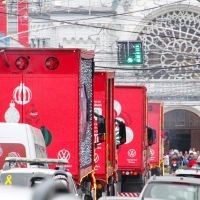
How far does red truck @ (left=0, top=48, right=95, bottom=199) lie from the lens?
49.5 feet

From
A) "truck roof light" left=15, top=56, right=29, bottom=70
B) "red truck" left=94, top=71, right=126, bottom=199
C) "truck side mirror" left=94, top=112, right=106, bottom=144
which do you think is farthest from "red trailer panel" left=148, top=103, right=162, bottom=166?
"truck roof light" left=15, top=56, right=29, bottom=70

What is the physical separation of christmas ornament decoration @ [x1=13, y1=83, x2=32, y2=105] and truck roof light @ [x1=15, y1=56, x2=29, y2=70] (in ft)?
1.03

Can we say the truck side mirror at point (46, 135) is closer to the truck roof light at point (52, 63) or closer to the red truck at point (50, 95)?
the red truck at point (50, 95)

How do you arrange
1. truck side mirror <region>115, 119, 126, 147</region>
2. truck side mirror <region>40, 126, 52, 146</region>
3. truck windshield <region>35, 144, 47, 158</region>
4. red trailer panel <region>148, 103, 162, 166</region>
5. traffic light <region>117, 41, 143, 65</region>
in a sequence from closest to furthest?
truck windshield <region>35, 144, 47, 158</region>
truck side mirror <region>40, 126, 52, 146</region>
truck side mirror <region>115, 119, 126, 147</region>
red trailer panel <region>148, 103, 162, 166</region>
traffic light <region>117, 41, 143, 65</region>

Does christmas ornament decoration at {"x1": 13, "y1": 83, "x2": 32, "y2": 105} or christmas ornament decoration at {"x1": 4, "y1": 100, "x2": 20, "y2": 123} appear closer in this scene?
christmas ornament decoration at {"x1": 13, "y1": 83, "x2": 32, "y2": 105}

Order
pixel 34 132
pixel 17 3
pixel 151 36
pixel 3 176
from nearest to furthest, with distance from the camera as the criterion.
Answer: pixel 3 176, pixel 34 132, pixel 17 3, pixel 151 36

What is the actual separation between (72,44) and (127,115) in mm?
44326

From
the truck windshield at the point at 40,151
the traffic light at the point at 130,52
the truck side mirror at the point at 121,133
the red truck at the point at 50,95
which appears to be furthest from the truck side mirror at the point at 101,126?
the traffic light at the point at 130,52

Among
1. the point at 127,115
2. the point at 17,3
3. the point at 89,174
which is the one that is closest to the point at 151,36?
the point at 17,3

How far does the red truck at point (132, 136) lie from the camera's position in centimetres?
2742

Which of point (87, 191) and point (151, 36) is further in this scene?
point (151, 36)

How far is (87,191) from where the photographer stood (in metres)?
16.9

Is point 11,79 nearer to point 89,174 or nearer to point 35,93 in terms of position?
point 35,93

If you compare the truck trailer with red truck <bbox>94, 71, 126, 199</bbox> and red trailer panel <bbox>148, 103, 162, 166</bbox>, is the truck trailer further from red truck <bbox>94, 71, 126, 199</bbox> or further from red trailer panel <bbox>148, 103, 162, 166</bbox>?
red trailer panel <bbox>148, 103, 162, 166</bbox>
